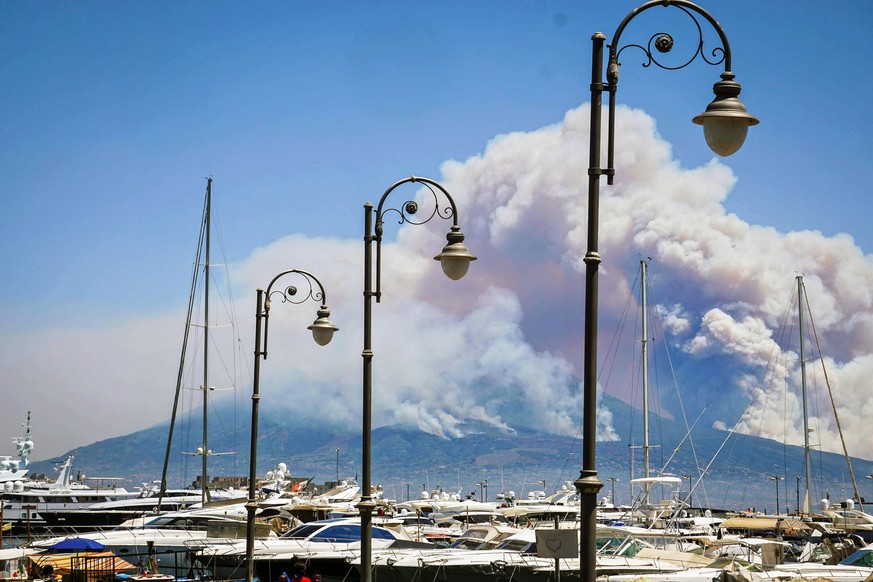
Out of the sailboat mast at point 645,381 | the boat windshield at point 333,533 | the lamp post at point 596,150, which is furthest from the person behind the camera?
the sailboat mast at point 645,381

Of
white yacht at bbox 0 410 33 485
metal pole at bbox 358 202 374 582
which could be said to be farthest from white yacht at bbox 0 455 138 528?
metal pole at bbox 358 202 374 582

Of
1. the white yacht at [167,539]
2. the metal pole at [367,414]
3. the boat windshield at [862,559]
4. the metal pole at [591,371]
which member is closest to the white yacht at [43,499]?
the white yacht at [167,539]

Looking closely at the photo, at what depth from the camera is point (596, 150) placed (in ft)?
36.9

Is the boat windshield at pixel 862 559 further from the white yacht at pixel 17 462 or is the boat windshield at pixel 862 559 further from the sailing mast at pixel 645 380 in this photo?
the white yacht at pixel 17 462

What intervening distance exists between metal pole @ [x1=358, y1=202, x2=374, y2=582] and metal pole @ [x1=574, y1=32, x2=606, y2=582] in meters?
6.90

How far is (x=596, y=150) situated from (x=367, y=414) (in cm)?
783

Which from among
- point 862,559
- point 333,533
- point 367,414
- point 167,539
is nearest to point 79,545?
point 167,539

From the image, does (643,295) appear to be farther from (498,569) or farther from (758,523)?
(498,569)

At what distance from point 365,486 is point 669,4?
8.82 meters

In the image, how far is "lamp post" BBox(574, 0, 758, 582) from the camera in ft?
35.8

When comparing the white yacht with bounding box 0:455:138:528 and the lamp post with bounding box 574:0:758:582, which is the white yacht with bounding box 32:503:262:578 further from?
the white yacht with bounding box 0:455:138:528

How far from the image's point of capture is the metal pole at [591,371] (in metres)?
11.0

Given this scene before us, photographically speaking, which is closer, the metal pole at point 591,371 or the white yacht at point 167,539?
the metal pole at point 591,371

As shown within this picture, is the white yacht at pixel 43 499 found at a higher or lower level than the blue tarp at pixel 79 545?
lower
